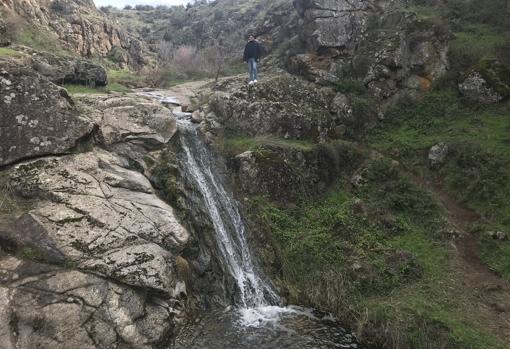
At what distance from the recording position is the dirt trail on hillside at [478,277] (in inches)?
467

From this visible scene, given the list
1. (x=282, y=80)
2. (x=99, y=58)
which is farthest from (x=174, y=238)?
(x=99, y=58)

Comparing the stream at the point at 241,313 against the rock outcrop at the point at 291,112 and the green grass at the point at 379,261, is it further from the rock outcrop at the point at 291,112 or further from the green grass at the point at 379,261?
the rock outcrop at the point at 291,112

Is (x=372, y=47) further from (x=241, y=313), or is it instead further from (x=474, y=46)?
(x=241, y=313)

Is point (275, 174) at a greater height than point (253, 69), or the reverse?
point (253, 69)

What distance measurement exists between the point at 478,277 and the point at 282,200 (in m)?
8.06

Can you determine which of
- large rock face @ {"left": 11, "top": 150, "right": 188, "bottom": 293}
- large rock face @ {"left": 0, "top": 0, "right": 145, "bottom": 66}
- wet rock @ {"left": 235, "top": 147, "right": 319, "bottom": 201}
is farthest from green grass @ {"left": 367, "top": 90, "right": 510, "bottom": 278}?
large rock face @ {"left": 0, "top": 0, "right": 145, "bottom": 66}

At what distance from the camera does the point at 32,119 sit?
13.4 metres

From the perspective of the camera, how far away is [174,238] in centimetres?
1309

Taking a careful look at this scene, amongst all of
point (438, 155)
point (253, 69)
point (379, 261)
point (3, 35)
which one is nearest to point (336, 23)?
point (253, 69)

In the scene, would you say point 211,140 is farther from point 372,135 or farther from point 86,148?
point 372,135

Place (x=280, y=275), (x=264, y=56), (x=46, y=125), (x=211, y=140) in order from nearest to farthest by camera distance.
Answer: (x=46, y=125), (x=280, y=275), (x=211, y=140), (x=264, y=56)

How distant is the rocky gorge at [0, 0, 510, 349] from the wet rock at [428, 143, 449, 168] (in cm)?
7

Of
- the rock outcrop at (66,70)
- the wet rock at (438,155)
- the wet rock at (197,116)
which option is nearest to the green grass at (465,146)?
the wet rock at (438,155)

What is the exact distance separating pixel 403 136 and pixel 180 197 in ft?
41.0
